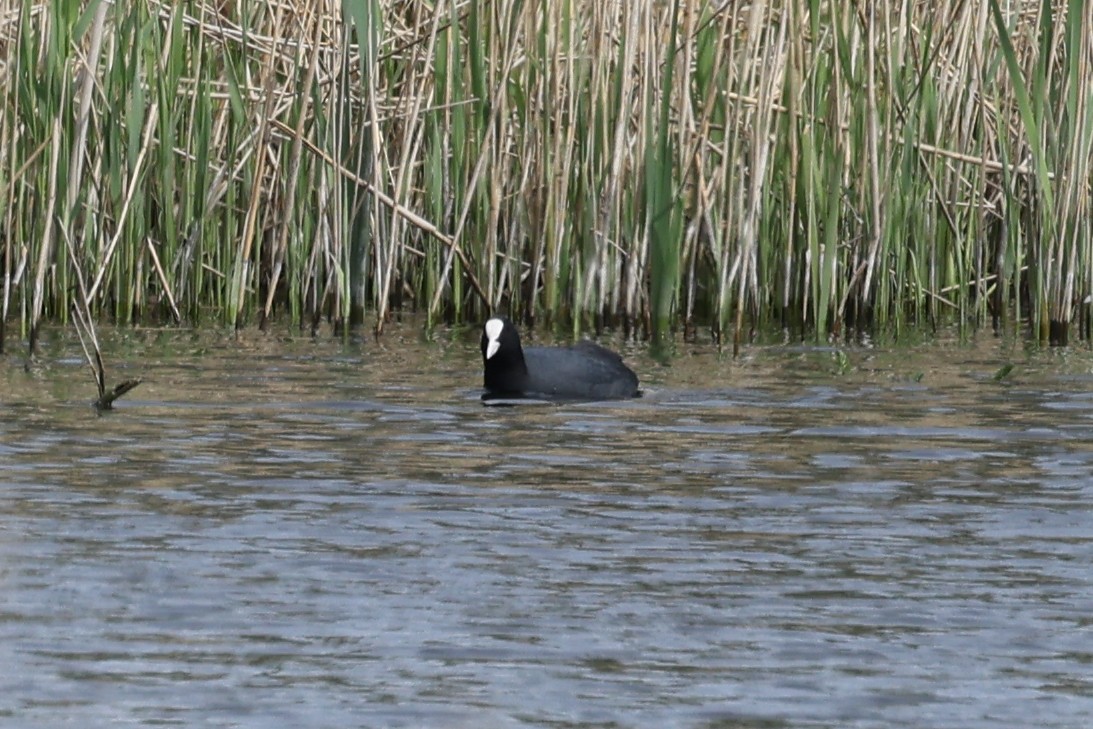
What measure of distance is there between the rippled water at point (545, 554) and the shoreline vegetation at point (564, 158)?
121 cm

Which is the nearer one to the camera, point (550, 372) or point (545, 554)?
point (545, 554)

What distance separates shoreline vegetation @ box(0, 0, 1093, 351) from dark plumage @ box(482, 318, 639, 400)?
88 centimetres

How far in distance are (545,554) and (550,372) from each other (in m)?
3.48

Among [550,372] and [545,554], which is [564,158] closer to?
[550,372]

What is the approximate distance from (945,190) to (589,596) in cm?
652

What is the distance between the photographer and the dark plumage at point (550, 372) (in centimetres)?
841

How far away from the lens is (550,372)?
28.2 feet

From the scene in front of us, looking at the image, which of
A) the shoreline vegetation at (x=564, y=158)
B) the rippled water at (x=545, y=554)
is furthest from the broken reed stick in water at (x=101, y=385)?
the shoreline vegetation at (x=564, y=158)

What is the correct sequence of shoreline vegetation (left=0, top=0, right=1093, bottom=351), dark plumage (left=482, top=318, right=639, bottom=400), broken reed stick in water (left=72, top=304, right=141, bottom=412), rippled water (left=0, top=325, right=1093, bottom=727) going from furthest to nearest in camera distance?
shoreline vegetation (left=0, top=0, right=1093, bottom=351) < dark plumage (left=482, top=318, right=639, bottom=400) < broken reed stick in water (left=72, top=304, right=141, bottom=412) < rippled water (left=0, top=325, right=1093, bottom=727)

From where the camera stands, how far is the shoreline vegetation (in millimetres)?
9422

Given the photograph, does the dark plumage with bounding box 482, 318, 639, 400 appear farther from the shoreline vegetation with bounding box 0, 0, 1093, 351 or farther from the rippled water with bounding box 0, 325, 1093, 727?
the shoreline vegetation with bounding box 0, 0, 1093, 351

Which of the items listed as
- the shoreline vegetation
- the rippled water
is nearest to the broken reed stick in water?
the rippled water

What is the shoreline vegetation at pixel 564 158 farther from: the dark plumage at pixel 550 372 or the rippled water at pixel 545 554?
the rippled water at pixel 545 554

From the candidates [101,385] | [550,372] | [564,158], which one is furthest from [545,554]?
[564,158]
